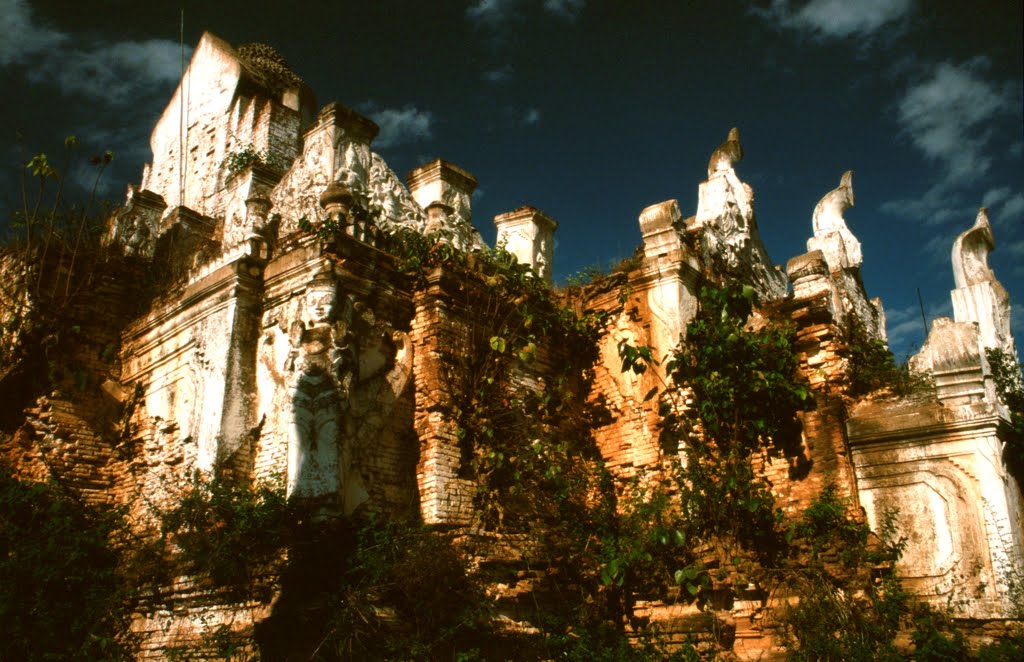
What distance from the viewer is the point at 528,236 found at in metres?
10.9

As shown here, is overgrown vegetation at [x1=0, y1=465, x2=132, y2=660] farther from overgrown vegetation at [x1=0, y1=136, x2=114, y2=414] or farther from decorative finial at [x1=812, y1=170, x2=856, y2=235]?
decorative finial at [x1=812, y1=170, x2=856, y2=235]

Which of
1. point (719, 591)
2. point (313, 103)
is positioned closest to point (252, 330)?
point (719, 591)

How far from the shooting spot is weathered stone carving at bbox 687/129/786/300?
9945 millimetres

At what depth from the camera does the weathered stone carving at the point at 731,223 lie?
392 inches

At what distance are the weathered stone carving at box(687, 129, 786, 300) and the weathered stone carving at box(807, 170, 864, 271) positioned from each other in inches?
32.1

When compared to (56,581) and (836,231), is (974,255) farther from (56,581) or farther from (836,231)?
(56,581)

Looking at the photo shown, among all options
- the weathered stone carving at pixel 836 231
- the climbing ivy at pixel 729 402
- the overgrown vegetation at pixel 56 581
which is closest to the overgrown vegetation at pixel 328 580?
the overgrown vegetation at pixel 56 581

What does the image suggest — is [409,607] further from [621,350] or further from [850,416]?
[850,416]

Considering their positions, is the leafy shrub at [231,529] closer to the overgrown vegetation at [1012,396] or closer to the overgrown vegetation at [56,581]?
the overgrown vegetation at [56,581]

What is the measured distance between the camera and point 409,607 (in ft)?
19.9

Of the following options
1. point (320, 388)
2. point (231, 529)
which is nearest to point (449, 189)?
point (320, 388)

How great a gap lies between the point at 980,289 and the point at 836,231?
186cm

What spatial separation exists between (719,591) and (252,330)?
5.01 meters

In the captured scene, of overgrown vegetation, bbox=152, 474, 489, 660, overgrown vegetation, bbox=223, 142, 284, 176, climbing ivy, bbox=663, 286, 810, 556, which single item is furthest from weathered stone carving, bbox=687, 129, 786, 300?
overgrown vegetation, bbox=223, 142, 284, 176
